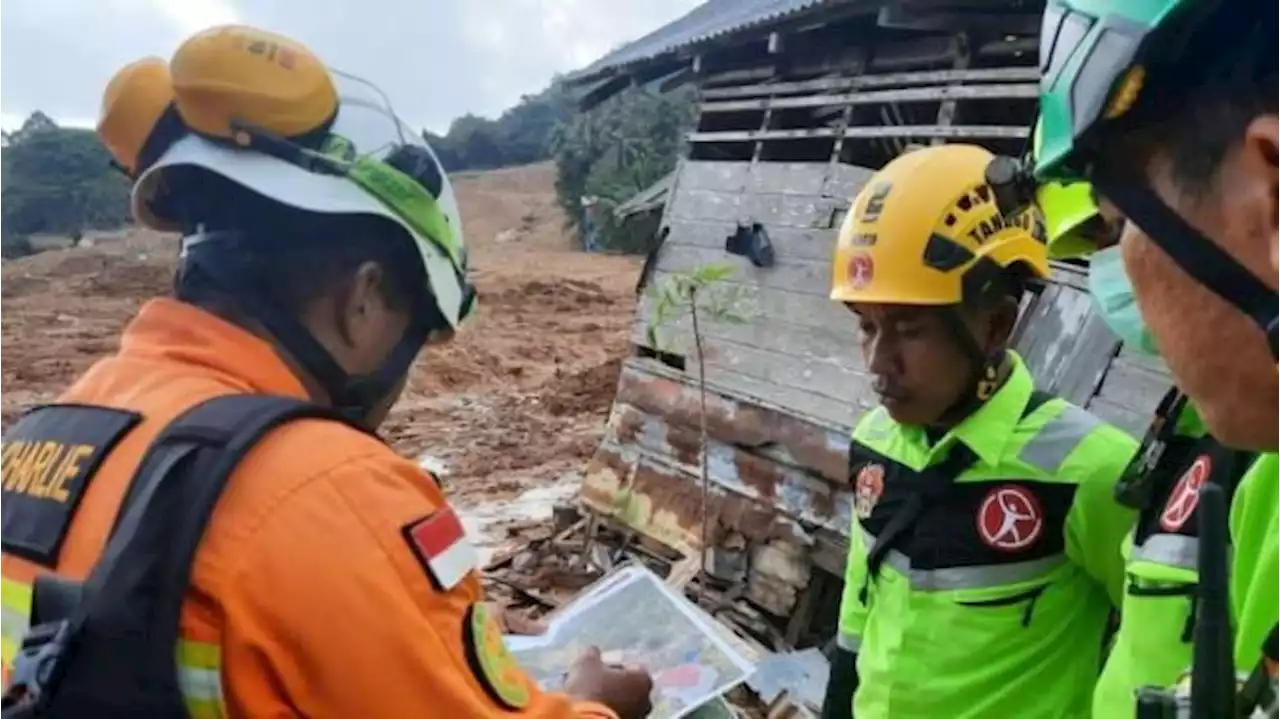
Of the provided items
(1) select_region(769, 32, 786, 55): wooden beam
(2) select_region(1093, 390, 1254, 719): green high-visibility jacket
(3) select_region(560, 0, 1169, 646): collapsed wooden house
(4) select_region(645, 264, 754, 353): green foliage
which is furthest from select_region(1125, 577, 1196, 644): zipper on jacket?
(1) select_region(769, 32, 786, 55): wooden beam

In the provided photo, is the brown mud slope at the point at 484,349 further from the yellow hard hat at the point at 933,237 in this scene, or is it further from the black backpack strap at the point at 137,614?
the black backpack strap at the point at 137,614

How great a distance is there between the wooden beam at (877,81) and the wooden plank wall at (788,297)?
472mm

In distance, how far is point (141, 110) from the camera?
1913 millimetres

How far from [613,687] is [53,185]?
3994 centimetres

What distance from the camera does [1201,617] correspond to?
1.11m

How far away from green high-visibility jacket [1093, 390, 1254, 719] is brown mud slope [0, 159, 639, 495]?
404 inches

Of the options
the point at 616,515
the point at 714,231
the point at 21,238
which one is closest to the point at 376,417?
the point at 714,231

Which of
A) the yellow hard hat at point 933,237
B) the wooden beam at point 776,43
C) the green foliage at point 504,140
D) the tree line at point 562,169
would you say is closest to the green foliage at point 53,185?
the tree line at point 562,169

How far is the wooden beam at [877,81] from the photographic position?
554cm

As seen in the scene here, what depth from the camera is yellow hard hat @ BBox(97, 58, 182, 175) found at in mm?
1900

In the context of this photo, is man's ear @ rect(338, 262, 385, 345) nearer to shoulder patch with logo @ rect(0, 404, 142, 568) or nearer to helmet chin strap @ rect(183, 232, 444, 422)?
helmet chin strap @ rect(183, 232, 444, 422)

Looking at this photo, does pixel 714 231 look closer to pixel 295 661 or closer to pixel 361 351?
pixel 361 351

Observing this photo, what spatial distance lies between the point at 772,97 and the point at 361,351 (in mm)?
5925

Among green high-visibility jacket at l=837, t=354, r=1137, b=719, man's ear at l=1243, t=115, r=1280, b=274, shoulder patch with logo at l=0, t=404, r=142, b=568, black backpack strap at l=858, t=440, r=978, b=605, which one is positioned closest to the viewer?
man's ear at l=1243, t=115, r=1280, b=274
